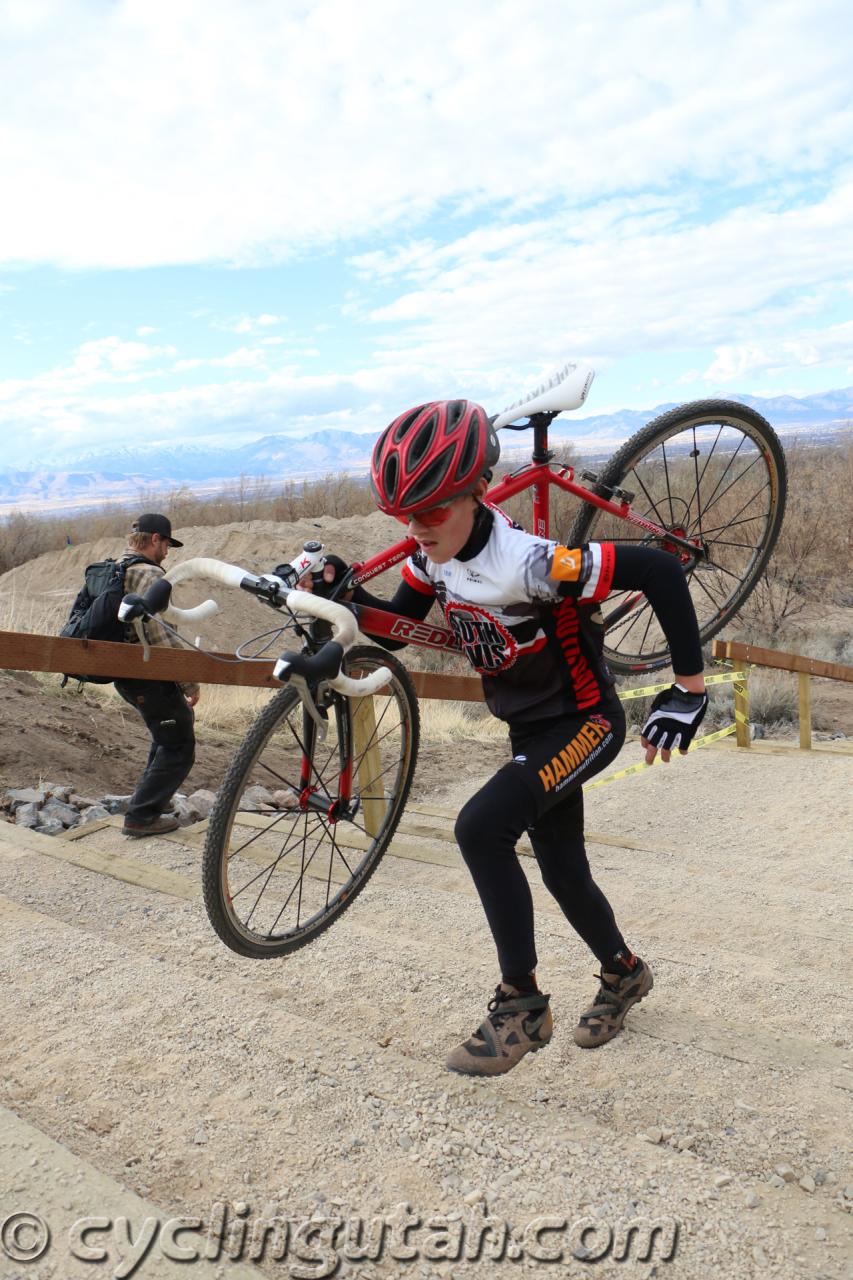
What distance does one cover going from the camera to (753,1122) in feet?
8.30

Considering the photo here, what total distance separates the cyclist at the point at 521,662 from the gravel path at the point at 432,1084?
0.28 m

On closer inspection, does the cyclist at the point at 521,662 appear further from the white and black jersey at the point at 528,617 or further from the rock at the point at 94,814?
A: the rock at the point at 94,814

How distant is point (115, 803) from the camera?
6.56m

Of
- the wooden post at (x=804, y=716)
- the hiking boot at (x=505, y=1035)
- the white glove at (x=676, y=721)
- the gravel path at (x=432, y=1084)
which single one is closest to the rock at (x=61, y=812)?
the gravel path at (x=432, y=1084)

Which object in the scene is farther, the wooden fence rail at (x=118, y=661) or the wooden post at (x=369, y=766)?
the wooden post at (x=369, y=766)

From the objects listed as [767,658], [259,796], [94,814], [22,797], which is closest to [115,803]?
[94,814]

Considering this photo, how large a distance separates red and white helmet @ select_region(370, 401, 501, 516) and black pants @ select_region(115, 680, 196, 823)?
326 cm

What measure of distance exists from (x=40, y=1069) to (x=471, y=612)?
1.74 m

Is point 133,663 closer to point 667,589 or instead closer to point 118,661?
point 118,661

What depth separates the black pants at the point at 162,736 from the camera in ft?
18.4

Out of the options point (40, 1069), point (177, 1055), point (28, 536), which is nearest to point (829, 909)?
point (177, 1055)

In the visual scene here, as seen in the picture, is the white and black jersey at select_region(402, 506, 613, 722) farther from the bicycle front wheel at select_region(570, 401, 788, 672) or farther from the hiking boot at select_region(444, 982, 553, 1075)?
the bicycle front wheel at select_region(570, 401, 788, 672)

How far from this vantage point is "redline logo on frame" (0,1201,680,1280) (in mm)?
1973

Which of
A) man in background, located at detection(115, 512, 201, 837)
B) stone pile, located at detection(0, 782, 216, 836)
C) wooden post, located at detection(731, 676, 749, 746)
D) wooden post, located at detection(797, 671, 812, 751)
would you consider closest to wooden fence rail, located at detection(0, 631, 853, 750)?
man in background, located at detection(115, 512, 201, 837)
